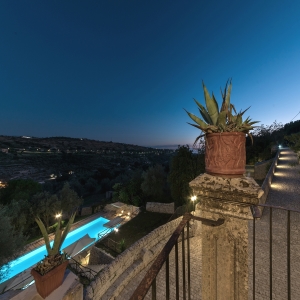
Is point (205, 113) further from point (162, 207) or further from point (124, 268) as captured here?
point (162, 207)

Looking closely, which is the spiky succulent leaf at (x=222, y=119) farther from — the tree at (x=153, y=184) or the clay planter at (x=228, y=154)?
the tree at (x=153, y=184)

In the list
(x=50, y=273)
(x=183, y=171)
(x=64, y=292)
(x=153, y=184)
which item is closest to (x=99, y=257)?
(x=64, y=292)

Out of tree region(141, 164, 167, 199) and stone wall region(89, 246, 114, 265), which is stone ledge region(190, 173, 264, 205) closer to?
stone wall region(89, 246, 114, 265)

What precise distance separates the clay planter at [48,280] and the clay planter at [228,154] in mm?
2685

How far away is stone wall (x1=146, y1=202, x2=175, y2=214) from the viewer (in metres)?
15.0

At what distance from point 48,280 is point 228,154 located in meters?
2.95

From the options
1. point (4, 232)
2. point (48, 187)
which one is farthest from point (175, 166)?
point (48, 187)

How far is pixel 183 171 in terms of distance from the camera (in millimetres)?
14445

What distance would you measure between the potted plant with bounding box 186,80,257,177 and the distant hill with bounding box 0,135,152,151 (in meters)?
49.1

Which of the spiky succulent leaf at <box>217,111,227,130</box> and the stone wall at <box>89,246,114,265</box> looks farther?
the stone wall at <box>89,246,114,265</box>

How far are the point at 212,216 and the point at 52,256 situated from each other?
2.64 metres

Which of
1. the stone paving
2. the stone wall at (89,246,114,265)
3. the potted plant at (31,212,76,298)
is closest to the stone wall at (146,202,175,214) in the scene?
the stone wall at (89,246,114,265)

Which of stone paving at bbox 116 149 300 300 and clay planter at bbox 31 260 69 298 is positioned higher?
clay planter at bbox 31 260 69 298

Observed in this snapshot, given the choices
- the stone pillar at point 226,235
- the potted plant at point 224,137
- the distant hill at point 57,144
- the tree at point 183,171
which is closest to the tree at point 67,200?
the tree at point 183,171
